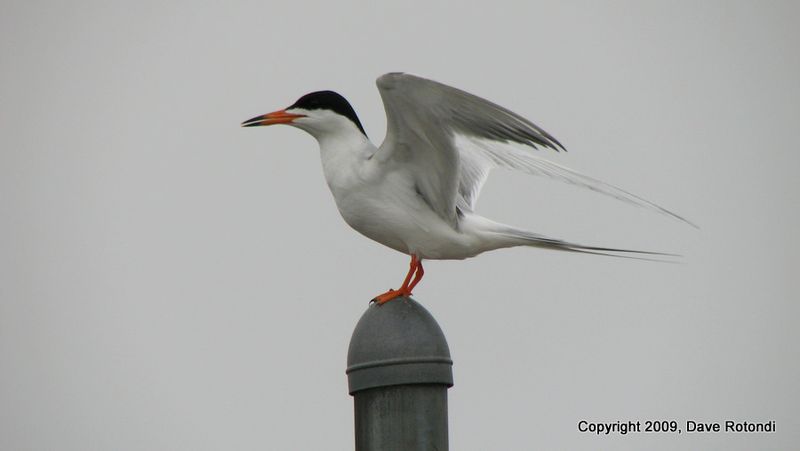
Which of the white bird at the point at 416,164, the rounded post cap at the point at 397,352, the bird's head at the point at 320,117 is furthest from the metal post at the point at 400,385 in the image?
the bird's head at the point at 320,117

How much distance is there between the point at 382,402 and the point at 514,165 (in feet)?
10.0

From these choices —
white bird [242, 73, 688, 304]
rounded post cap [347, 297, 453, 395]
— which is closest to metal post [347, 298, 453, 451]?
rounded post cap [347, 297, 453, 395]

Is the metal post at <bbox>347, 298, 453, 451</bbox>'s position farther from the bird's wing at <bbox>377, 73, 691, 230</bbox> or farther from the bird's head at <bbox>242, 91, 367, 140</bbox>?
the bird's head at <bbox>242, 91, 367, 140</bbox>

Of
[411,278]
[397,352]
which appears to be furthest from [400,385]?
[411,278]

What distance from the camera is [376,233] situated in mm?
6152

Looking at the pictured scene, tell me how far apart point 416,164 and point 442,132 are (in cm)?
31

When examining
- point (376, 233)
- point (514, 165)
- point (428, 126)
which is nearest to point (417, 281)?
point (376, 233)

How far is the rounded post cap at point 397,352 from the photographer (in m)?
4.45

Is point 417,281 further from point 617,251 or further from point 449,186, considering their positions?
point 617,251

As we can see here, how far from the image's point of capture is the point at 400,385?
4449 millimetres

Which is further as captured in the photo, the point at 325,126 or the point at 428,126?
the point at 325,126

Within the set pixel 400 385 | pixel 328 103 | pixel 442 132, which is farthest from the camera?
pixel 328 103

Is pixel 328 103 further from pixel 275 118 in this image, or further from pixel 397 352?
pixel 397 352

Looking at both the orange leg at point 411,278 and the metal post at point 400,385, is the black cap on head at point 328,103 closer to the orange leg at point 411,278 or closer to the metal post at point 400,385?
the orange leg at point 411,278
